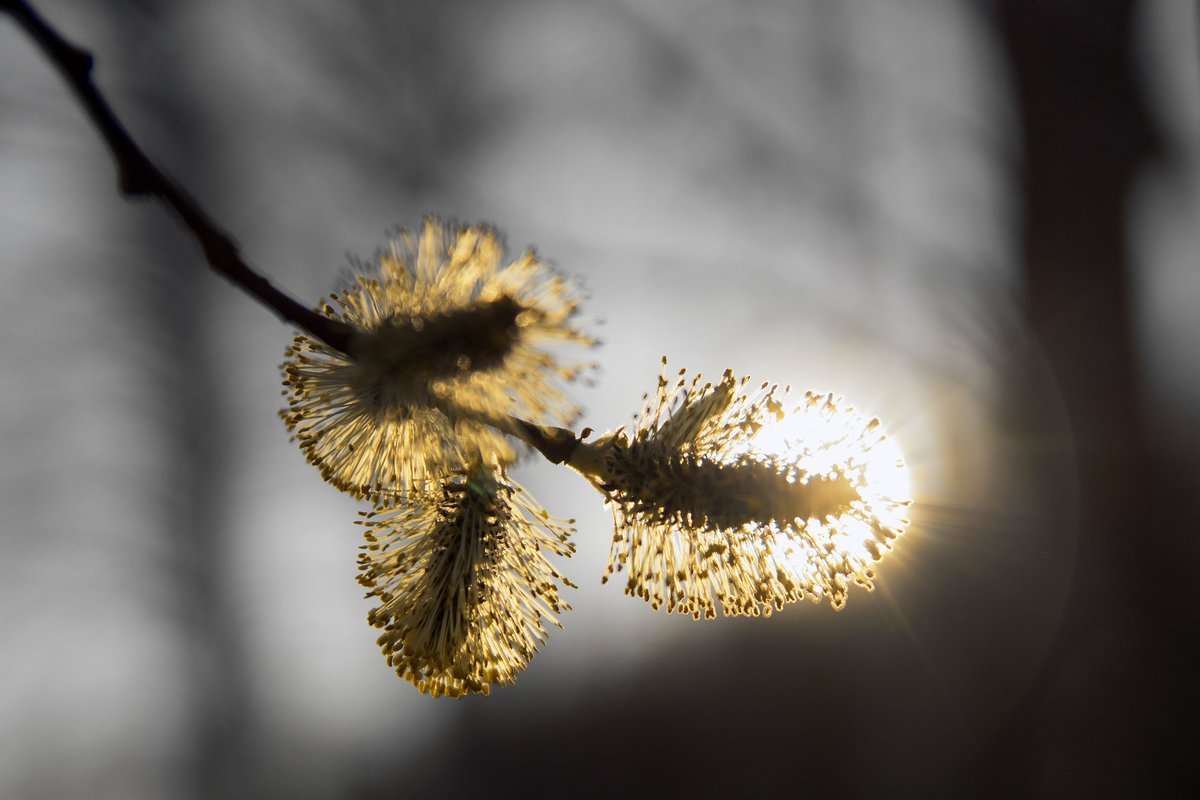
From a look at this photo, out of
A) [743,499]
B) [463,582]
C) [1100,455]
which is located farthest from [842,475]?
[1100,455]

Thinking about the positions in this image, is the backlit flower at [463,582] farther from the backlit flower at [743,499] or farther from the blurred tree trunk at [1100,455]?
the blurred tree trunk at [1100,455]

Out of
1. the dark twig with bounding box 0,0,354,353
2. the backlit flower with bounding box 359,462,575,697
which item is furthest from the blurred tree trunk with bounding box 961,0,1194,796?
the dark twig with bounding box 0,0,354,353

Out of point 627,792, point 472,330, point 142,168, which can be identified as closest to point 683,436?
point 472,330

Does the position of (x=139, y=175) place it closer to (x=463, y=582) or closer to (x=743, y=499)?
(x=463, y=582)

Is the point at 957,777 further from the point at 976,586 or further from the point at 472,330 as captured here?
the point at 472,330

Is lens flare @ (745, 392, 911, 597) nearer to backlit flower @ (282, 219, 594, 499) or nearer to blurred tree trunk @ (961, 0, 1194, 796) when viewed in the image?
backlit flower @ (282, 219, 594, 499)

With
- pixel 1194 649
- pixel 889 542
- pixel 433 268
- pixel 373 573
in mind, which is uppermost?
pixel 433 268
